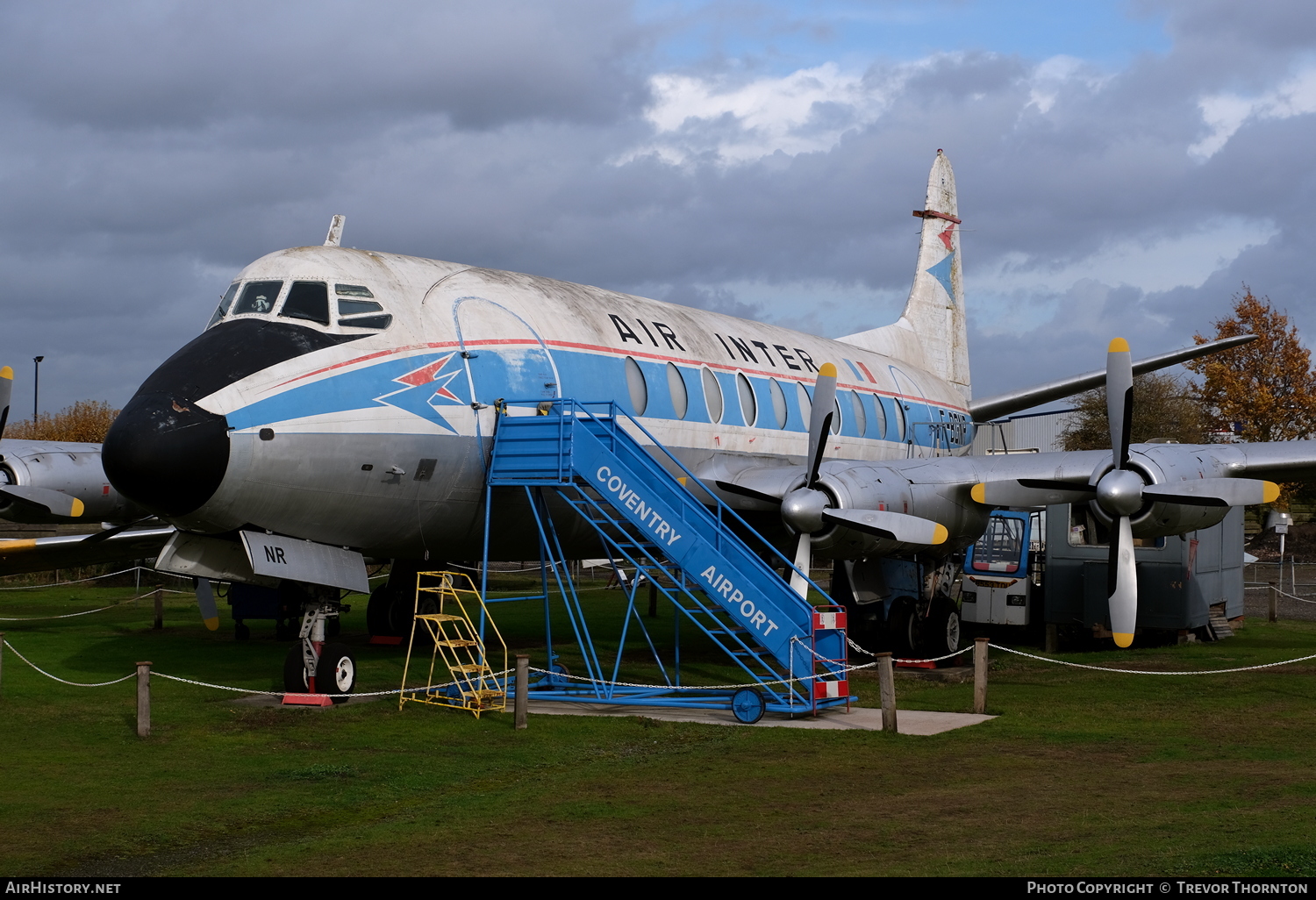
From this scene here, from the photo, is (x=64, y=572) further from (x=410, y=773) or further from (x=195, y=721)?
(x=410, y=773)

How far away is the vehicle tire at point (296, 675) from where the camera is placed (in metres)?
13.9

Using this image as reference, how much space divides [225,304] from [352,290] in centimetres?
151

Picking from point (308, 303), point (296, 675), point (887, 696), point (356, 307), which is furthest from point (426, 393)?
point (887, 696)

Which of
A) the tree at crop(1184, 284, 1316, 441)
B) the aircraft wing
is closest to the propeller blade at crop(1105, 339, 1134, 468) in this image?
the aircraft wing

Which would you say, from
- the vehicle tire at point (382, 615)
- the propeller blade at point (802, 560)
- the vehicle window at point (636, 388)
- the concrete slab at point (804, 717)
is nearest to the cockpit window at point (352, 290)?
the vehicle window at point (636, 388)

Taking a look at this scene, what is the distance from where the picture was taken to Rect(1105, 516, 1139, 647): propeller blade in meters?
14.4

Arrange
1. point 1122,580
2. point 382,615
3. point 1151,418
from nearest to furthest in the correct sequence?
point 1122,580, point 382,615, point 1151,418

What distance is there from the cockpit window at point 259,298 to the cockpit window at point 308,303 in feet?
0.54

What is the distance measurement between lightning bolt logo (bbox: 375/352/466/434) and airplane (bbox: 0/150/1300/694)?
2 centimetres

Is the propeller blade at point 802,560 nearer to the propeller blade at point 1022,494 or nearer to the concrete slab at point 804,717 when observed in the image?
the concrete slab at point 804,717

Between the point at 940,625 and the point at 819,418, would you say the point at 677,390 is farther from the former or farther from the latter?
the point at 940,625

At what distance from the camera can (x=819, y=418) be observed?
49.7 feet

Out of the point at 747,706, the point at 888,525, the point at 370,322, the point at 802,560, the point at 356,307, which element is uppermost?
the point at 356,307

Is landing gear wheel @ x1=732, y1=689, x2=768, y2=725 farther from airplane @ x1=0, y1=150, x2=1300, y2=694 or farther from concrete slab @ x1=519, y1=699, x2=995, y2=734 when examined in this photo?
airplane @ x1=0, y1=150, x2=1300, y2=694
